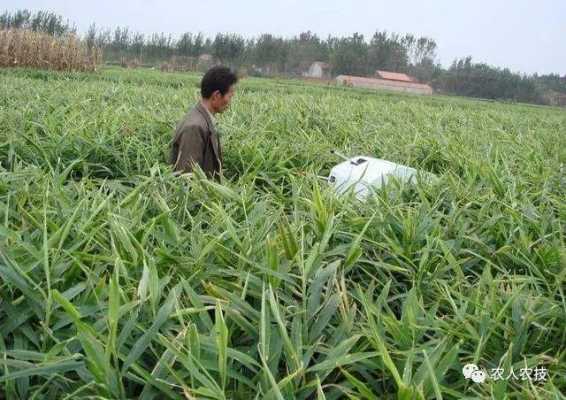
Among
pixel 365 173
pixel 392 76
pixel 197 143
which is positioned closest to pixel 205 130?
pixel 197 143

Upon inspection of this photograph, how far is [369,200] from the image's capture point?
2.02 m

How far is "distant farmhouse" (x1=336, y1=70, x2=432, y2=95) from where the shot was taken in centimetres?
4431

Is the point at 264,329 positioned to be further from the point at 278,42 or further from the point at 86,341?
the point at 278,42

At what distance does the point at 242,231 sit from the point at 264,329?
60 cm

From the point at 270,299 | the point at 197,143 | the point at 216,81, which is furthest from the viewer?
the point at 216,81

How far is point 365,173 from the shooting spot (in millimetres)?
2457

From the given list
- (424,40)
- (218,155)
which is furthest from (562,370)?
(424,40)

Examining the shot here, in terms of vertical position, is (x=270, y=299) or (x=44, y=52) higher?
(x=44, y=52)

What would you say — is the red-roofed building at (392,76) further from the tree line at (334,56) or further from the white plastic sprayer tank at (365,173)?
the white plastic sprayer tank at (365,173)

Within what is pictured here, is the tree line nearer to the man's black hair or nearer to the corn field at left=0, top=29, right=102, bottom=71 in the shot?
the corn field at left=0, top=29, right=102, bottom=71

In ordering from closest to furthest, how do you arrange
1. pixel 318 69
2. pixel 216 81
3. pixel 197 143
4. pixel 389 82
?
pixel 197 143 < pixel 216 81 < pixel 389 82 < pixel 318 69

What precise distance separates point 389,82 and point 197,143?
1891 inches

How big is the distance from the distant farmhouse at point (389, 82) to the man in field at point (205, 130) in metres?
39.8

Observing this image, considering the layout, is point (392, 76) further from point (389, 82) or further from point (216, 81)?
point (216, 81)
